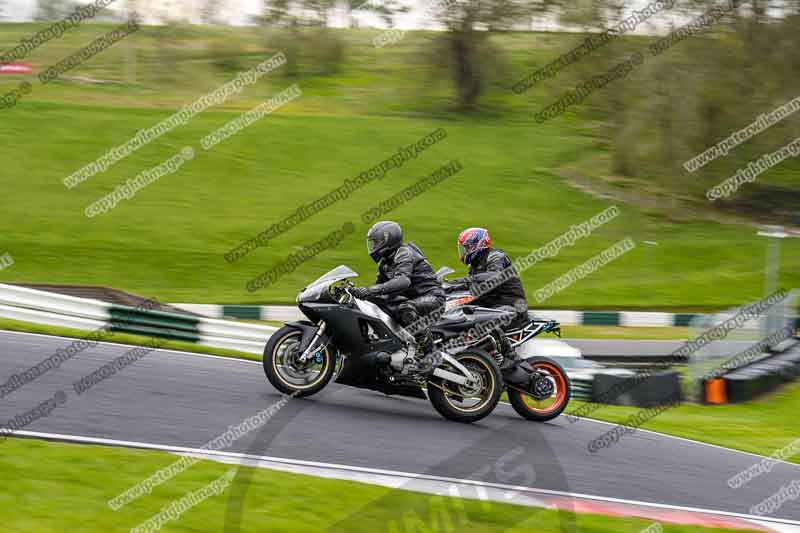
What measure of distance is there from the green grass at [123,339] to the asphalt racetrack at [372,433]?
55.6 inches

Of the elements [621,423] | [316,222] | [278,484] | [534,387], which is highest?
[278,484]

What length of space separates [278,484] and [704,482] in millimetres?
3915

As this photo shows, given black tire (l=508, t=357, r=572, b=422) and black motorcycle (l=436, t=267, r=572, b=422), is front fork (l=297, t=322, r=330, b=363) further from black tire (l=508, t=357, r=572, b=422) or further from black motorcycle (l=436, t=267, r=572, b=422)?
black tire (l=508, t=357, r=572, b=422)

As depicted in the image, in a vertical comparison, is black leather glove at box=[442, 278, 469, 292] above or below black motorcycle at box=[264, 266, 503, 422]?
above

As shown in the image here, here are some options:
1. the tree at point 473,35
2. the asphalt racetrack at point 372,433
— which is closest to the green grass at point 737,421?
the asphalt racetrack at point 372,433

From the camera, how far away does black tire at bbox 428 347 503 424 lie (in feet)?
30.3

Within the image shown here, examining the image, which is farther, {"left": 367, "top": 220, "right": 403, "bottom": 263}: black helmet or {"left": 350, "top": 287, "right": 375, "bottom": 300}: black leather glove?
{"left": 367, "top": 220, "right": 403, "bottom": 263}: black helmet

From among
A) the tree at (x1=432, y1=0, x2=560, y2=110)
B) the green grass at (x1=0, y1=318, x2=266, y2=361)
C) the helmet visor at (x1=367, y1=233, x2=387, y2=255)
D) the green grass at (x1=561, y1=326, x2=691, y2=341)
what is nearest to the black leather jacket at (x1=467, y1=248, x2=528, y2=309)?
the helmet visor at (x1=367, y1=233, x2=387, y2=255)

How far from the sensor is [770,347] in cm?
1656

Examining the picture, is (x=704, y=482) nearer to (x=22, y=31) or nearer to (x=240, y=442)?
(x=240, y=442)

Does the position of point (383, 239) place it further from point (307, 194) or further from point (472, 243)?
point (307, 194)

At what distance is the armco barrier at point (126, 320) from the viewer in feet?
42.7

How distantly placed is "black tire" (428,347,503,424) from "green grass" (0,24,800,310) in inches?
648

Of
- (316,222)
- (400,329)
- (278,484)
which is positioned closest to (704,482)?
(400,329)
